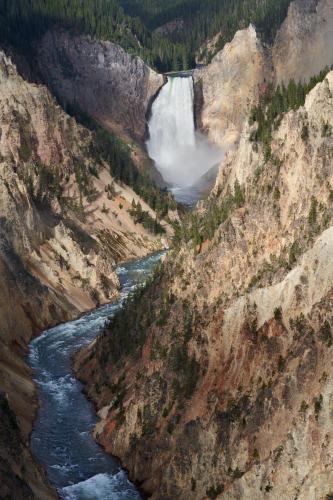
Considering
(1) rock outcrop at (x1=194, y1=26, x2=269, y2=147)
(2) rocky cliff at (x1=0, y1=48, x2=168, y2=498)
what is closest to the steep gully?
(2) rocky cliff at (x1=0, y1=48, x2=168, y2=498)

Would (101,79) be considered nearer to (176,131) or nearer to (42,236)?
(176,131)

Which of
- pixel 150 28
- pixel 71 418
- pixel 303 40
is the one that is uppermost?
pixel 150 28

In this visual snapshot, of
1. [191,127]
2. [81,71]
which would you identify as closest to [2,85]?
[81,71]

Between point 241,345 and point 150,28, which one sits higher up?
point 150,28

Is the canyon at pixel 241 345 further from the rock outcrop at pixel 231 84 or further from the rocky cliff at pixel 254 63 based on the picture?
the rocky cliff at pixel 254 63

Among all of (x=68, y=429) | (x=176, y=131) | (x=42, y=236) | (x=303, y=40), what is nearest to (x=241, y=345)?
(x=68, y=429)

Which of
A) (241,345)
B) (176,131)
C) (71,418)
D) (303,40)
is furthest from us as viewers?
(176,131)

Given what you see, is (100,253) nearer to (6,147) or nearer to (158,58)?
(6,147)
